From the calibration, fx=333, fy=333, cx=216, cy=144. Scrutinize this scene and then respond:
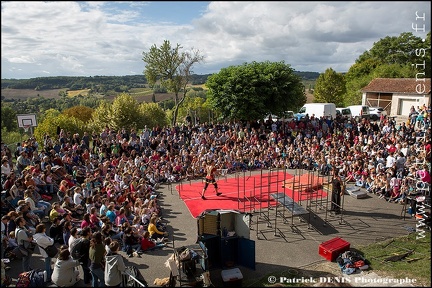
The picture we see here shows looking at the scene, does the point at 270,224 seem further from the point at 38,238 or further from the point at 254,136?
the point at 254,136

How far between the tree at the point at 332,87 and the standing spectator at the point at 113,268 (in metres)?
47.4

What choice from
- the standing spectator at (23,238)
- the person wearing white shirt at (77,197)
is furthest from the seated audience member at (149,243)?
the person wearing white shirt at (77,197)

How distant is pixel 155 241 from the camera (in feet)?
34.4

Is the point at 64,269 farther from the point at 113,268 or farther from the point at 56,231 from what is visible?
the point at 56,231

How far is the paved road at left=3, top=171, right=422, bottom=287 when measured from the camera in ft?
30.3

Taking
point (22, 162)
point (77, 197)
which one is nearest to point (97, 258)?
point (77, 197)

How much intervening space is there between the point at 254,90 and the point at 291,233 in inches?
618

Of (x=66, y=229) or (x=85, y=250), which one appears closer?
(x=85, y=250)

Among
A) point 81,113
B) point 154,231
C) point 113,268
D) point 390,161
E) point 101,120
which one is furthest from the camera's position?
point 81,113

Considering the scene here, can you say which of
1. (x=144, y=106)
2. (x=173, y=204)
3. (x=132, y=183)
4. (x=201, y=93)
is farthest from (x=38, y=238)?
(x=201, y=93)

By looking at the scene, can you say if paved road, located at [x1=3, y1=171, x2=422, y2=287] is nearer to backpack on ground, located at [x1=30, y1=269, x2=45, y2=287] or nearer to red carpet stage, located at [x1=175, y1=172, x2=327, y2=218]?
red carpet stage, located at [x1=175, y1=172, x2=327, y2=218]

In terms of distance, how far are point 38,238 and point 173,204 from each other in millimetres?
6828

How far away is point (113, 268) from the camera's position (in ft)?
23.3

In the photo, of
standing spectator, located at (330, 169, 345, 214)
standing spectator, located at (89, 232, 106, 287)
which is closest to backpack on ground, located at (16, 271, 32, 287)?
standing spectator, located at (89, 232, 106, 287)
